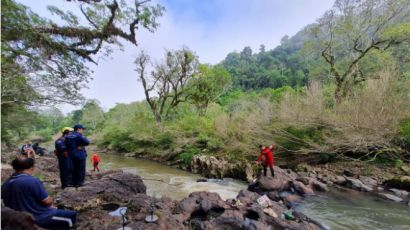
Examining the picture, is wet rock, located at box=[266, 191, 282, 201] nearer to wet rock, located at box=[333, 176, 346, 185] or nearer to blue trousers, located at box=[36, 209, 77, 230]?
wet rock, located at box=[333, 176, 346, 185]

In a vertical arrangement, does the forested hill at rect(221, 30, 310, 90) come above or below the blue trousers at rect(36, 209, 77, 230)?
above

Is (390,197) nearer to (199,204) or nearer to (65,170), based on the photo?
(199,204)

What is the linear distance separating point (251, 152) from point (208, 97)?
11.3 m

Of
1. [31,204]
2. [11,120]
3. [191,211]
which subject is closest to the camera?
[31,204]

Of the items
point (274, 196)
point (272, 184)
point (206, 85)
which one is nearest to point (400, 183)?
point (272, 184)

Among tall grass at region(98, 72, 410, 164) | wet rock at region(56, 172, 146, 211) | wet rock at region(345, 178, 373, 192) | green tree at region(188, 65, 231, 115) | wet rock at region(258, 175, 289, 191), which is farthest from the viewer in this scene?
green tree at region(188, 65, 231, 115)

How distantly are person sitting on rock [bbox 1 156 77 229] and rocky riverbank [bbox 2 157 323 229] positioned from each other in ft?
4.24

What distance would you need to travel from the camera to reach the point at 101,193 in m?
6.74

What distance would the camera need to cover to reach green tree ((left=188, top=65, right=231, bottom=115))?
1028 inches

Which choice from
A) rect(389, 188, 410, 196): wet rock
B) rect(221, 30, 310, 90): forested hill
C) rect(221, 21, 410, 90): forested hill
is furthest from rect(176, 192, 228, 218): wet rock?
rect(221, 30, 310, 90): forested hill

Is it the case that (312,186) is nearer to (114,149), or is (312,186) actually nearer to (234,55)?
(114,149)

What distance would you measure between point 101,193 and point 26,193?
3.20 m

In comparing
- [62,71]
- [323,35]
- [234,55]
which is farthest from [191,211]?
[234,55]

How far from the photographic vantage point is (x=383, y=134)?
12727mm
